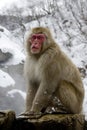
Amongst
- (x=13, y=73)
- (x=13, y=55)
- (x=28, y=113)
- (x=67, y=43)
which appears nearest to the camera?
(x=28, y=113)

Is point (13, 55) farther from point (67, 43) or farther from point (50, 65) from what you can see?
point (50, 65)

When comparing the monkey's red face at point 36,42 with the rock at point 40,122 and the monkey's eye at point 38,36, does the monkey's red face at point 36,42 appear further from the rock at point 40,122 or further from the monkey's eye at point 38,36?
the rock at point 40,122

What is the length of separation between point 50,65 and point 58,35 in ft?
57.6

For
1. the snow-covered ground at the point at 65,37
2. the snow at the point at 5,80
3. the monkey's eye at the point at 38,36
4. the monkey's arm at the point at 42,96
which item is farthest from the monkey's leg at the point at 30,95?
the snow-covered ground at the point at 65,37

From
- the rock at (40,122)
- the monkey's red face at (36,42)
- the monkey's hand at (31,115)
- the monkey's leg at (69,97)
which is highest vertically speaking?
the monkey's red face at (36,42)

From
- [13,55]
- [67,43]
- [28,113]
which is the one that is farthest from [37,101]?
[67,43]

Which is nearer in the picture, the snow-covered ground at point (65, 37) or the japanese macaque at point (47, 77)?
the japanese macaque at point (47, 77)

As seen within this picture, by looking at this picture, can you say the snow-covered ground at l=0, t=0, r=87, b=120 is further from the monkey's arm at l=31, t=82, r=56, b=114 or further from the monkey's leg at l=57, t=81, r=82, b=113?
the monkey's arm at l=31, t=82, r=56, b=114

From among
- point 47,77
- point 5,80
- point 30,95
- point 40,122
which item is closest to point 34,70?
point 47,77

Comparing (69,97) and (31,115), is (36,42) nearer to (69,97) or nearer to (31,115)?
(69,97)

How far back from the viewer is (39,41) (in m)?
5.12

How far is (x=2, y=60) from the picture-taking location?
15703 millimetres

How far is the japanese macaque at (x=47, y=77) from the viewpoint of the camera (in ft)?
16.4

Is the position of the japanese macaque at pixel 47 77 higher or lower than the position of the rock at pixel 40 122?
higher
